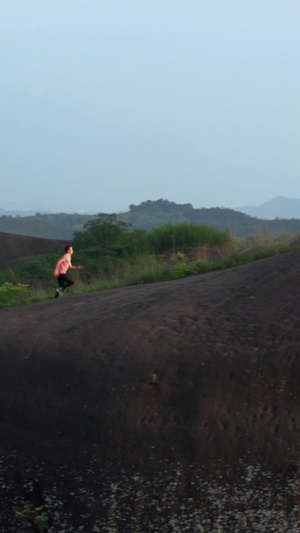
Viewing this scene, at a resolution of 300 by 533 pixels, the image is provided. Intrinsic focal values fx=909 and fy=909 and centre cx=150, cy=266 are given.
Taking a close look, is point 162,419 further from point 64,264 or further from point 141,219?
point 141,219

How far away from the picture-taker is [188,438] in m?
6.14

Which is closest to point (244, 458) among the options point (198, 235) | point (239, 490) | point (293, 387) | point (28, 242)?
point (239, 490)

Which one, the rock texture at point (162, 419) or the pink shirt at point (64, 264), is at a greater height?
the pink shirt at point (64, 264)

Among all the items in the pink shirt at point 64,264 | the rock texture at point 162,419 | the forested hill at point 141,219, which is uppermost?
the forested hill at point 141,219

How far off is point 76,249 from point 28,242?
751 cm

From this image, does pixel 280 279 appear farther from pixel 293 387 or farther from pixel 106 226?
pixel 106 226

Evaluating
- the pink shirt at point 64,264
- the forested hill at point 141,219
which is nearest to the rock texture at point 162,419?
the pink shirt at point 64,264

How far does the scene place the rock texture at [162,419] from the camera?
5.98m

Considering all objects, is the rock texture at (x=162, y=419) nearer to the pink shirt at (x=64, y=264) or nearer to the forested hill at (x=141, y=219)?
the pink shirt at (x=64, y=264)

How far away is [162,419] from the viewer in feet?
20.7

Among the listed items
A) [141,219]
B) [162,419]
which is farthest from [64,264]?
[141,219]

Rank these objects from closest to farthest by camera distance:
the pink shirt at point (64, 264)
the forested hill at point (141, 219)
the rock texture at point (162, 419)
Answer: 1. the rock texture at point (162, 419)
2. the pink shirt at point (64, 264)
3. the forested hill at point (141, 219)

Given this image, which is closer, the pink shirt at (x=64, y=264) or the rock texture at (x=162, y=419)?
the rock texture at (x=162, y=419)

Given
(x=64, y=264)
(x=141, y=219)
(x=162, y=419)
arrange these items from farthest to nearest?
1. (x=141, y=219)
2. (x=64, y=264)
3. (x=162, y=419)
